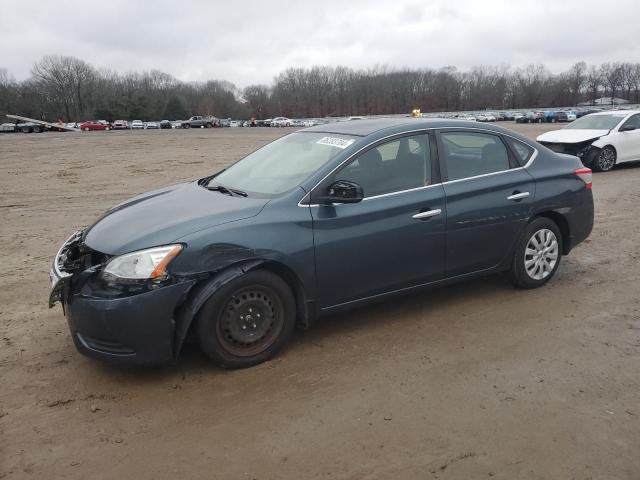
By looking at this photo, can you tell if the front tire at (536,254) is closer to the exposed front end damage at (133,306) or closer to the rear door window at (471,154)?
the rear door window at (471,154)

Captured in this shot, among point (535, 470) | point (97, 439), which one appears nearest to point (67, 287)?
point (97, 439)

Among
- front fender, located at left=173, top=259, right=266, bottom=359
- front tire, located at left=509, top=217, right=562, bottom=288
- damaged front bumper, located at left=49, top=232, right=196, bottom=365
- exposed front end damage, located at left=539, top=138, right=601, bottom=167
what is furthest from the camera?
exposed front end damage, located at left=539, top=138, right=601, bottom=167

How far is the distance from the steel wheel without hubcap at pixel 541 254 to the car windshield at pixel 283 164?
2073 millimetres

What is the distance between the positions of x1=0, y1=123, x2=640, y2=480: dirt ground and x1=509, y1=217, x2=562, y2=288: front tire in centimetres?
18

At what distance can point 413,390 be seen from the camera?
3.45 meters

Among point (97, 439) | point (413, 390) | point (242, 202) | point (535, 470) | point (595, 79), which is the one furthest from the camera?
point (595, 79)

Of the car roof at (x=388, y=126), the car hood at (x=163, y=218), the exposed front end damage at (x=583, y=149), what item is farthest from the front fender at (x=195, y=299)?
the exposed front end damage at (x=583, y=149)

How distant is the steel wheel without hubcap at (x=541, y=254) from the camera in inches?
199

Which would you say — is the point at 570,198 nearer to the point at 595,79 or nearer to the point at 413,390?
the point at 413,390

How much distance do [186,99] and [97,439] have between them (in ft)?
411

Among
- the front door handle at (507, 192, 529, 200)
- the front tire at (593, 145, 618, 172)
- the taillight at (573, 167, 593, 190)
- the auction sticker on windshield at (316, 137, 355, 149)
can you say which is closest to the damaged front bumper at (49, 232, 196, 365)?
the auction sticker on windshield at (316, 137, 355, 149)

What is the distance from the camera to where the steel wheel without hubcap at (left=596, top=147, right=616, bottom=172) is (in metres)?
13.4

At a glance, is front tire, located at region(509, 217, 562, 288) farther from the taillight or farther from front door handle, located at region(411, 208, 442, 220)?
front door handle, located at region(411, 208, 442, 220)

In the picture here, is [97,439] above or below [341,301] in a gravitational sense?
below
